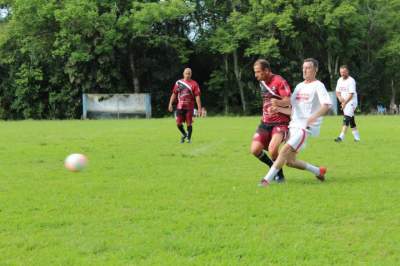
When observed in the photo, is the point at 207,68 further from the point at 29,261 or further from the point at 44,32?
the point at 29,261

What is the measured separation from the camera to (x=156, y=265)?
421cm

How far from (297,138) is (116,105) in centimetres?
3449

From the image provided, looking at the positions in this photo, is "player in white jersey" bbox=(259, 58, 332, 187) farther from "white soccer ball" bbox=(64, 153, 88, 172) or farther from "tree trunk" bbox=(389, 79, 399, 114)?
"tree trunk" bbox=(389, 79, 399, 114)

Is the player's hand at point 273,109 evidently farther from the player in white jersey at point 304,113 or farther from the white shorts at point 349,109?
the white shorts at point 349,109

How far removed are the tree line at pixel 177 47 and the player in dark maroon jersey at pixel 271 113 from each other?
3304cm

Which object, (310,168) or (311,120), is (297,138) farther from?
(310,168)

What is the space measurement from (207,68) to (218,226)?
42.9 meters

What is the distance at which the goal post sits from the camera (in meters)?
41.4

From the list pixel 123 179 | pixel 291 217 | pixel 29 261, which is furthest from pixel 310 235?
pixel 123 179

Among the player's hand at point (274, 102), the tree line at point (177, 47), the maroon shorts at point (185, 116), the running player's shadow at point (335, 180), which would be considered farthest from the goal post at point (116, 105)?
the player's hand at point (274, 102)

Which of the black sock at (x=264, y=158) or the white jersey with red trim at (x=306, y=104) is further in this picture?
the black sock at (x=264, y=158)

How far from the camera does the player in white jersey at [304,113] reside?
7.67 m

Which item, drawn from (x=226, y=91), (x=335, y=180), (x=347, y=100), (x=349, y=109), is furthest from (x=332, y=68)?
(x=335, y=180)

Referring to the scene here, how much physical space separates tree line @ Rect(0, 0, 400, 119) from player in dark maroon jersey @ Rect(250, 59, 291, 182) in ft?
108
